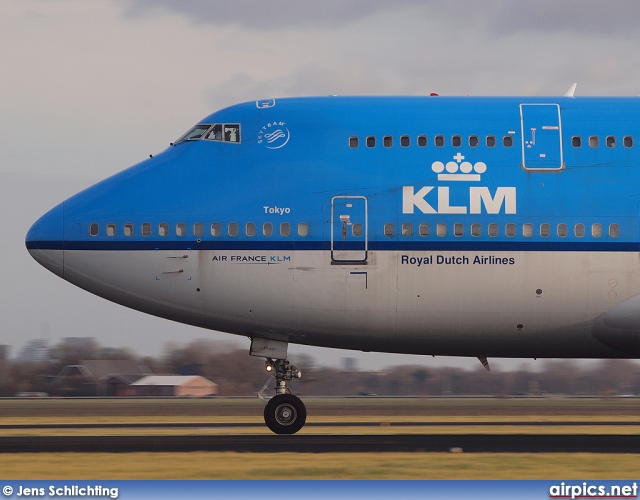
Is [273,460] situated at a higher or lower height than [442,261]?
lower

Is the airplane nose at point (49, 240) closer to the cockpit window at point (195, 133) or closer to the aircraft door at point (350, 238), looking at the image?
the cockpit window at point (195, 133)

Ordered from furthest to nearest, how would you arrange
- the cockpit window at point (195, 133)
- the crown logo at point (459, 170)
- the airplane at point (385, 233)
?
the cockpit window at point (195, 133) → the crown logo at point (459, 170) → the airplane at point (385, 233)

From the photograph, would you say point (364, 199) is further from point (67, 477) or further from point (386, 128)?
point (67, 477)

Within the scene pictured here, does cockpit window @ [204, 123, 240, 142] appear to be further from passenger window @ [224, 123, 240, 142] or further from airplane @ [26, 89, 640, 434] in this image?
airplane @ [26, 89, 640, 434]

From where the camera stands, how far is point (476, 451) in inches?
870

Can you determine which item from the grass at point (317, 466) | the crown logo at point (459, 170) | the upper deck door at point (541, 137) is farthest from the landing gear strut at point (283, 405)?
the upper deck door at point (541, 137)

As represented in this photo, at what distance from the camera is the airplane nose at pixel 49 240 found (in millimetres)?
24469

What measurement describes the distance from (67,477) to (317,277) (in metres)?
8.24

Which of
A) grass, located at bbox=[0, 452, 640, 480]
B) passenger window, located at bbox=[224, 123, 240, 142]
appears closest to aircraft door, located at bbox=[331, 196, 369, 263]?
passenger window, located at bbox=[224, 123, 240, 142]

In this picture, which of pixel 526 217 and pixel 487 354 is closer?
pixel 526 217

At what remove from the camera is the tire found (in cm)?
2481

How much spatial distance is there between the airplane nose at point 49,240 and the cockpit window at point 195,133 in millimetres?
3299

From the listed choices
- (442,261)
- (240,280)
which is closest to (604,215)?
(442,261)

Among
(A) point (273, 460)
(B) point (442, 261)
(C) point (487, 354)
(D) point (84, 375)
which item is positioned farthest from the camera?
(D) point (84, 375)
